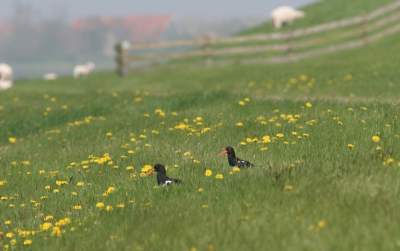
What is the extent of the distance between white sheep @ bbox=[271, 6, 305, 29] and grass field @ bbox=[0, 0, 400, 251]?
32.0 m

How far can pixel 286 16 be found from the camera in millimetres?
46281

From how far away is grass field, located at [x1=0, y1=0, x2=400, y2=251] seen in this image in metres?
5.60

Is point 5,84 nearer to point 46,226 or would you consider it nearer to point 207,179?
point 207,179

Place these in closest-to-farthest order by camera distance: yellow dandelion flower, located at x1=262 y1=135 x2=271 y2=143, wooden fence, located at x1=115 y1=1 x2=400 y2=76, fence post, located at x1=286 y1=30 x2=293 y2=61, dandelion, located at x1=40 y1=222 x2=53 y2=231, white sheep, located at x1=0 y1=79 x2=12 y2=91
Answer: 1. dandelion, located at x1=40 y1=222 x2=53 y2=231
2. yellow dandelion flower, located at x1=262 y1=135 x2=271 y2=143
3. fence post, located at x1=286 y1=30 x2=293 y2=61
4. wooden fence, located at x1=115 y1=1 x2=400 y2=76
5. white sheep, located at x1=0 y1=79 x2=12 y2=91

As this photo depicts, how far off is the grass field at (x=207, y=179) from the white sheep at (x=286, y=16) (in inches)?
1260

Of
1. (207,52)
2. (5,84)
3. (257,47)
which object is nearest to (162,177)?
(257,47)

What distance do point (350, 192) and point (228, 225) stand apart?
124 centimetres

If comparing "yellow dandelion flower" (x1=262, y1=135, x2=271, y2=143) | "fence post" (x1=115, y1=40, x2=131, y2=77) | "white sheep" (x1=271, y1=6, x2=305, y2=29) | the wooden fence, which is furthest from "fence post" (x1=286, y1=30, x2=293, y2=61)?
"yellow dandelion flower" (x1=262, y1=135, x2=271, y2=143)

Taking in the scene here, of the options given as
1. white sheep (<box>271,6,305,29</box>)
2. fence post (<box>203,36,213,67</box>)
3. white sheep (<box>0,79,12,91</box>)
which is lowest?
white sheep (<box>0,79,12,91</box>)

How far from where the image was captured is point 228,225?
5.82 meters

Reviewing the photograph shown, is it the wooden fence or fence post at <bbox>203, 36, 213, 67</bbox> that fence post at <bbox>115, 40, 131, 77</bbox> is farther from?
fence post at <bbox>203, 36, 213, 67</bbox>

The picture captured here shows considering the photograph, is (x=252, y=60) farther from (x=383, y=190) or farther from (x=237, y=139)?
(x=383, y=190)

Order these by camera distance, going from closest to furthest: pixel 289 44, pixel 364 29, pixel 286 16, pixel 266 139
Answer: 1. pixel 266 139
2. pixel 289 44
3. pixel 364 29
4. pixel 286 16

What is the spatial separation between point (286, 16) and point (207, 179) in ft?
132
